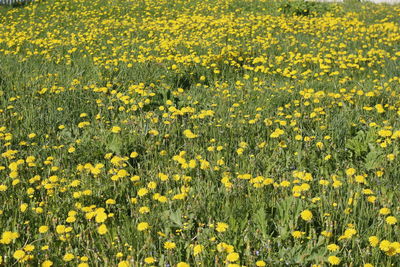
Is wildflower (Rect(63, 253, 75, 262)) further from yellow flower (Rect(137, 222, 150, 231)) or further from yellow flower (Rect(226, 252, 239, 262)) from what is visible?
yellow flower (Rect(226, 252, 239, 262))

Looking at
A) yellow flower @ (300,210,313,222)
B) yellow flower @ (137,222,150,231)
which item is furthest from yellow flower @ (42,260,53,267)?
yellow flower @ (300,210,313,222)

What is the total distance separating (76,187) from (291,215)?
Result: 1.59 m

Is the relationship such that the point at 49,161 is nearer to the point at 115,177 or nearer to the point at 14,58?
the point at 115,177

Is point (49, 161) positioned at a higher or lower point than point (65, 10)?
lower

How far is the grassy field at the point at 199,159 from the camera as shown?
244cm

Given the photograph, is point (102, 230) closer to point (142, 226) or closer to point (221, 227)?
point (142, 226)

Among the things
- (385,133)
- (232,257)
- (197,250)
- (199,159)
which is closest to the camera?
(232,257)

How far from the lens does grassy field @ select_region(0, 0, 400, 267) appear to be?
8.02 ft

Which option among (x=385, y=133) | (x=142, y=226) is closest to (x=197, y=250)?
(x=142, y=226)

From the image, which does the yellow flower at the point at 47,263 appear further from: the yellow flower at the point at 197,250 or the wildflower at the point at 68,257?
the yellow flower at the point at 197,250

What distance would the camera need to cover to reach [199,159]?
3350 mm

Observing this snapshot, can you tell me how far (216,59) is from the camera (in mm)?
6191

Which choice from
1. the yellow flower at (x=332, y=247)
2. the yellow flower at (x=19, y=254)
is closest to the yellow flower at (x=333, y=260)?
the yellow flower at (x=332, y=247)

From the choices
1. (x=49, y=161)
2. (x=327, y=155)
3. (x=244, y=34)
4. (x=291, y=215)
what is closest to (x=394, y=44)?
(x=244, y=34)
